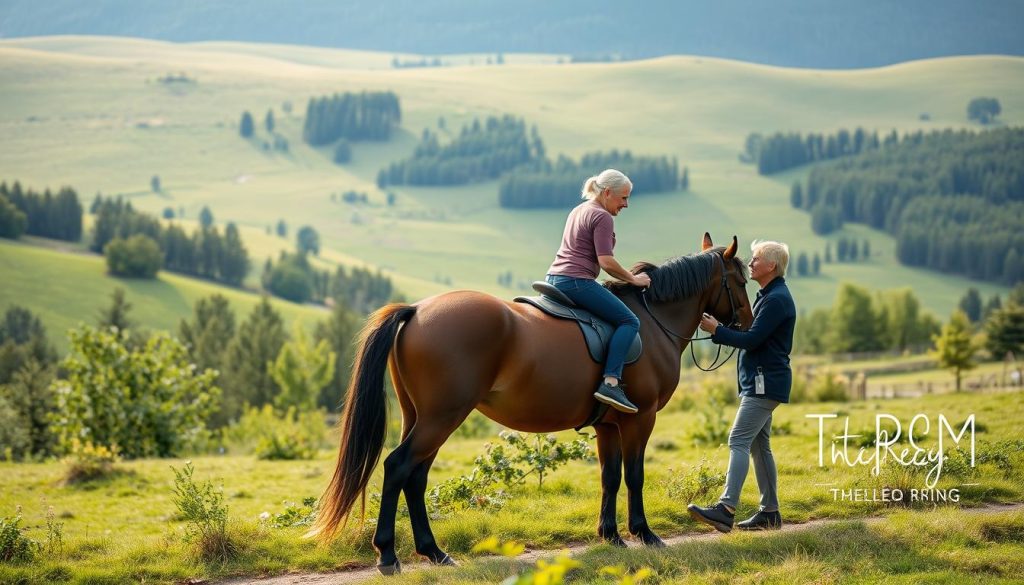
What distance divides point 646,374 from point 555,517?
241 centimetres

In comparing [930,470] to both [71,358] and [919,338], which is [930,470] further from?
[919,338]

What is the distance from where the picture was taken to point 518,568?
10.4m

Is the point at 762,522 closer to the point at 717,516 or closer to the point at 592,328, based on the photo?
the point at 717,516

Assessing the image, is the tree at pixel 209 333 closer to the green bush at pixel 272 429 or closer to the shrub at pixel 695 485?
the green bush at pixel 272 429

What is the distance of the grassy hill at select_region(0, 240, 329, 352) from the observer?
13188cm

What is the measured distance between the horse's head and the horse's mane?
41 mm

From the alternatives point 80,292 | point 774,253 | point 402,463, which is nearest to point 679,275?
point 774,253

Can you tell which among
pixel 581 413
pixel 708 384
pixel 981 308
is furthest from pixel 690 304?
pixel 981 308

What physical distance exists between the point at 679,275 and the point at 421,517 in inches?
168

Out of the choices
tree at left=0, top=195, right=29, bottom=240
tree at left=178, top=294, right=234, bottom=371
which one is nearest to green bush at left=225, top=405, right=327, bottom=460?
tree at left=178, top=294, right=234, bottom=371

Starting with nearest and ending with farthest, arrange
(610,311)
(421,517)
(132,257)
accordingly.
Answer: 1. (421,517)
2. (610,311)
3. (132,257)

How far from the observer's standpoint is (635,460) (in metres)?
11.8

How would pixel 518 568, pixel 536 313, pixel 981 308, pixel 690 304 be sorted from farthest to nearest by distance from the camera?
pixel 981 308
pixel 690 304
pixel 536 313
pixel 518 568

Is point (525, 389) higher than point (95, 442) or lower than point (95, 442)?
higher
